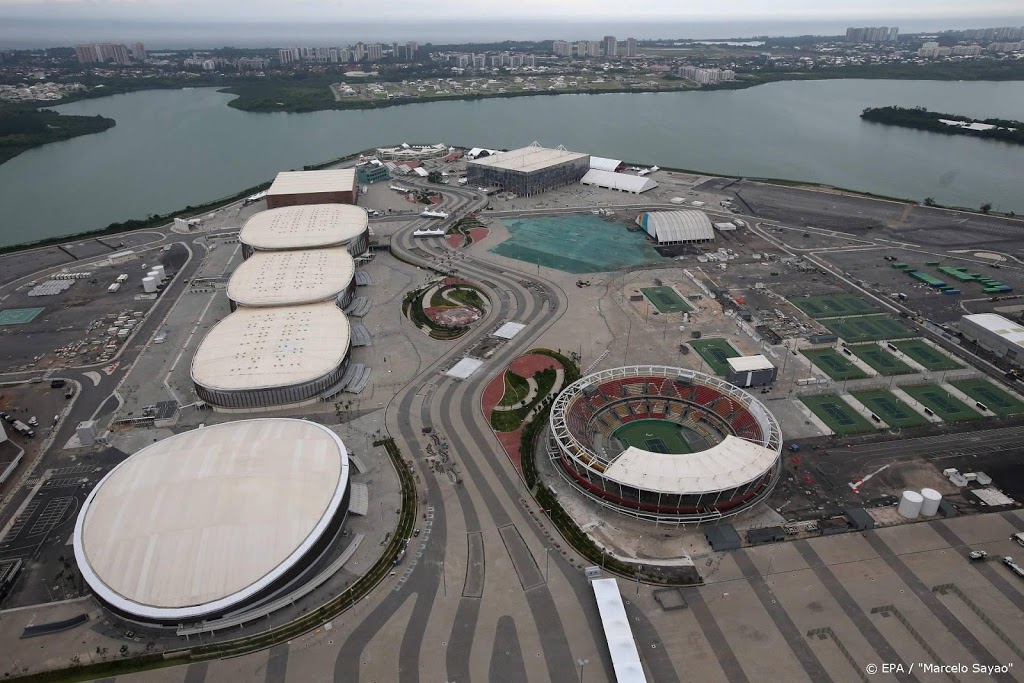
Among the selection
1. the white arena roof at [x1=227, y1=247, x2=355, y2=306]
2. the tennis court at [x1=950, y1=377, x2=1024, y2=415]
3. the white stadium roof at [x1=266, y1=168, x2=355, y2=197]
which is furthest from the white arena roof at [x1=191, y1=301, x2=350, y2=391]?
the tennis court at [x1=950, y1=377, x2=1024, y2=415]

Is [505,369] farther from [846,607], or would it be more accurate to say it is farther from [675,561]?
[846,607]

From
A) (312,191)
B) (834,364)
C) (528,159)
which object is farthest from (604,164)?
(834,364)

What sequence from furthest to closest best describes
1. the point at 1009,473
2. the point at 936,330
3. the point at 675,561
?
1. the point at 936,330
2. the point at 1009,473
3. the point at 675,561

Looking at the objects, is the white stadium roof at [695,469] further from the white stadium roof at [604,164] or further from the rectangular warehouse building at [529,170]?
the white stadium roof at [604,164]

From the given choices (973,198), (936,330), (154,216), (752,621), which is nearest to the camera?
(752,621)

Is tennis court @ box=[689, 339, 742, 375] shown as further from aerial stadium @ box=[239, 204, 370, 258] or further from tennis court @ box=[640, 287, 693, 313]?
aerial stadium @ box=[239, 204, 370, 258]

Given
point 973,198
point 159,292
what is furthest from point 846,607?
point 973,198

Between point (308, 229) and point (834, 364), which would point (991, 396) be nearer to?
point (834, 364)
